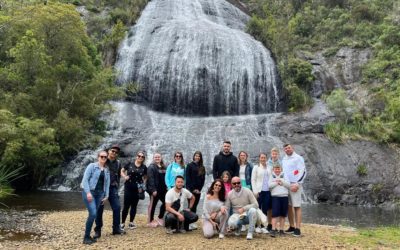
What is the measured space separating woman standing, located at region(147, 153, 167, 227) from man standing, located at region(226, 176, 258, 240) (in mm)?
1988

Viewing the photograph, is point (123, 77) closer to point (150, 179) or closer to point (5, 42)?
point (5, 42)

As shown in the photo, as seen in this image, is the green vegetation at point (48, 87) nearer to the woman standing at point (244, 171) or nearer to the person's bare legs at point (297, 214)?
the woman standing at point (244, 171)

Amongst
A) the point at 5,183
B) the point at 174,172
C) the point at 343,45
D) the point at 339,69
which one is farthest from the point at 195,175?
the point at 343,45

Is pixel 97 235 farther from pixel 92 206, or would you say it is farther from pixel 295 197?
pixel 295 197

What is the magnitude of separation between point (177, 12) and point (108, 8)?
22.6 ft

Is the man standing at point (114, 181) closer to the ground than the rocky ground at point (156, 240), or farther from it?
farther from it

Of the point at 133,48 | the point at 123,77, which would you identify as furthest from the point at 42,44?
the point at 133,48

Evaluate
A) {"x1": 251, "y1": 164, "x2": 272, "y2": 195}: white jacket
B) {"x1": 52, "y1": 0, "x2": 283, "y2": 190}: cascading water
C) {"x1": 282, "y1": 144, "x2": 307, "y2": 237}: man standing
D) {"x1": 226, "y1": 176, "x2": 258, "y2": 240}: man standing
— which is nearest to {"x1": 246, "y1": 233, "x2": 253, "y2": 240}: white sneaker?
{"x1": 226, "y1": 176, "x2": 258, "y2": 240}: man standing

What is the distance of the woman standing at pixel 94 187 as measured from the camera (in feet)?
25.7

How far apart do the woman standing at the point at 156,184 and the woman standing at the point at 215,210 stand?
59.8 inches

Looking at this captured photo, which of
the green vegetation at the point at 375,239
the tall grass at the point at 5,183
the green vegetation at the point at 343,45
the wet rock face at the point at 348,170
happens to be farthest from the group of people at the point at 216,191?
the green vegetation at the point at 343,45

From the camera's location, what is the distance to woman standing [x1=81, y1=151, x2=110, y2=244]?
7848mm

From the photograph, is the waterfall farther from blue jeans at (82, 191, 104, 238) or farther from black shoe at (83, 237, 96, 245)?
black shoe at (83, 237, 96, 245)

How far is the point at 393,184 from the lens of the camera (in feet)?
61.7
